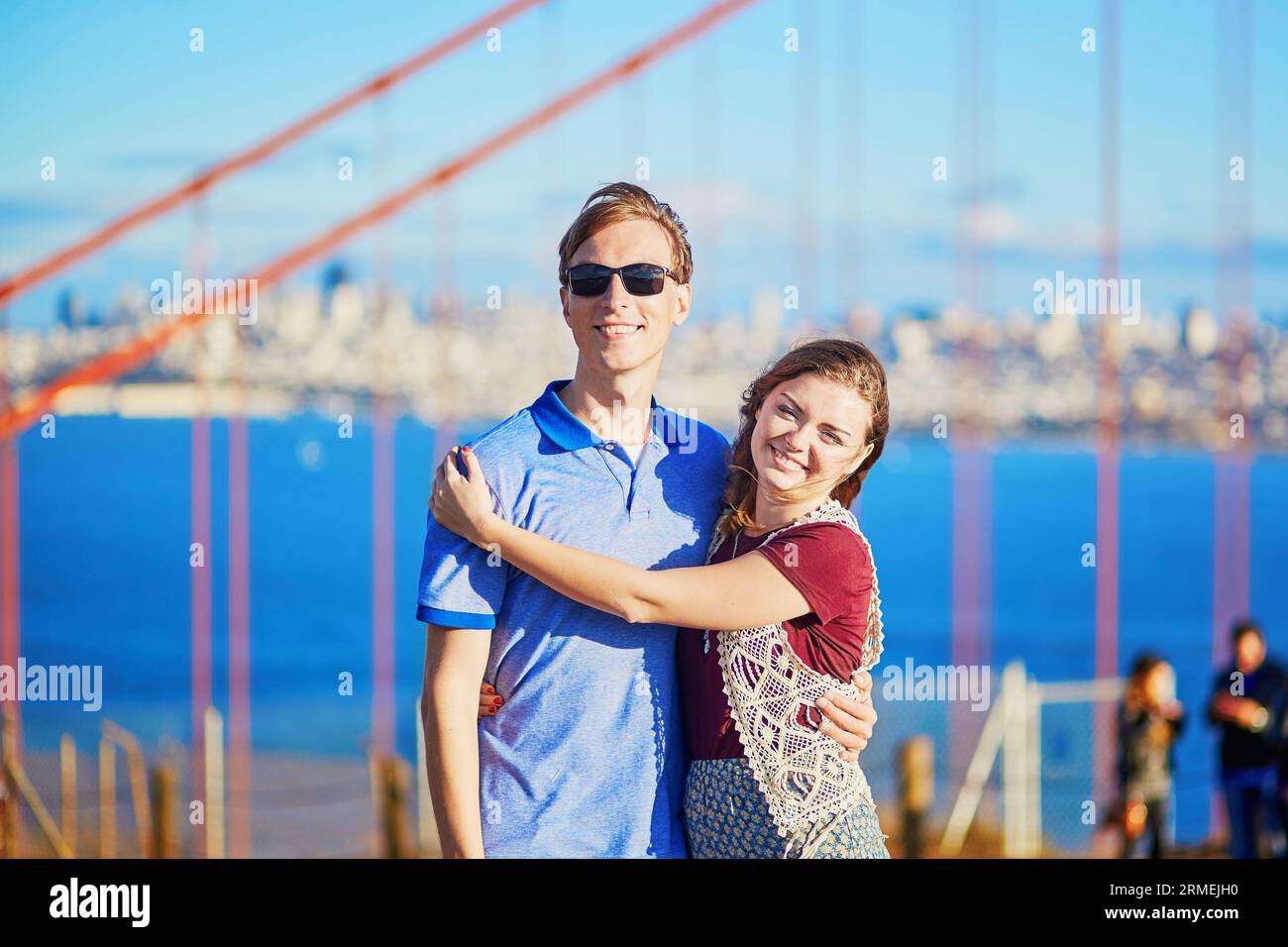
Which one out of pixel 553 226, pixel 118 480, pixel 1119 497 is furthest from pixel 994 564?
pixel 553 226

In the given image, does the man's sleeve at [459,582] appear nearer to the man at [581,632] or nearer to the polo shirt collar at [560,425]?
the man at [581,632]

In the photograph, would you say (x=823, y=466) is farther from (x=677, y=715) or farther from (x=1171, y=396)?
(x=1171, y=396)

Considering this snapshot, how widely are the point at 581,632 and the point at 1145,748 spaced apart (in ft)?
12.0

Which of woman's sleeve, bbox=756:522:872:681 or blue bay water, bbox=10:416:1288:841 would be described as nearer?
woman's sleeve, bbox=756:522:872:681

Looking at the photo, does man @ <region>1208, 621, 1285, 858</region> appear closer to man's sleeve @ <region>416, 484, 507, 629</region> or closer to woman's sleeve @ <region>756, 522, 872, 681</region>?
woman's sleeve @ <region>756, 522, 872, 681</region>

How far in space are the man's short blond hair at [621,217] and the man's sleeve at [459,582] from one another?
360mm

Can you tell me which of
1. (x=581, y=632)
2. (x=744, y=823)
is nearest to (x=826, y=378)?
(x=581, y=632)

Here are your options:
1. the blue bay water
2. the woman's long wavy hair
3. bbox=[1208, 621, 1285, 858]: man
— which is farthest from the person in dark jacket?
the blue bay water

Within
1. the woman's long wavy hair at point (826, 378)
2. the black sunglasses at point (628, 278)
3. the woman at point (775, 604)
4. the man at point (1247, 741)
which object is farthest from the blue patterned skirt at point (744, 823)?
the man at point (1247, 741)

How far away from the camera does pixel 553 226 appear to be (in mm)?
9734

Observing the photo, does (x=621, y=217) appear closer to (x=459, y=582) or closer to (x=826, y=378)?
(x=826, y=378)

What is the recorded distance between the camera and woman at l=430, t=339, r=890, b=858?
1.70 meters

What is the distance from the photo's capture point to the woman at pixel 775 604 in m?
1.70
